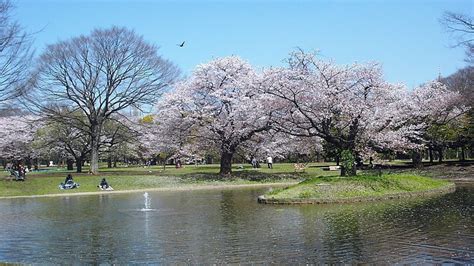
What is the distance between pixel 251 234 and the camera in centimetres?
1205

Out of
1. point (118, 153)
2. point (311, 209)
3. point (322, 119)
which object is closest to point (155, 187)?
point (322, 119)

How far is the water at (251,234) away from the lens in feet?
30.7

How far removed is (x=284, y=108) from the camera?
85.0ft

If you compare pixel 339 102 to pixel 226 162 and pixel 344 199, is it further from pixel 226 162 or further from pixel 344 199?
pixel 226 162

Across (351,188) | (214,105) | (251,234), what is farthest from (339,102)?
(214,105)

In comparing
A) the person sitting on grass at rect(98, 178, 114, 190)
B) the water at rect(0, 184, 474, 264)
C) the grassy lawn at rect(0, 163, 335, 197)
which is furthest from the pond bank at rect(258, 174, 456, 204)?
the person sitting on grass at rect(98, 178, 114, 190)

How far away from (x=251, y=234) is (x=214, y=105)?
2594cm

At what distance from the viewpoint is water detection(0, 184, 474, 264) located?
935 cm

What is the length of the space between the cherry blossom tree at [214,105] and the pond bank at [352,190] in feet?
50.1

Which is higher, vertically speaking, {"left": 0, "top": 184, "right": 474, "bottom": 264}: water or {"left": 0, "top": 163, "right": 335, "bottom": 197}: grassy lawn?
{"left": 0, "top": 163, "right": 335, "bottom": 197}: grassy lawn

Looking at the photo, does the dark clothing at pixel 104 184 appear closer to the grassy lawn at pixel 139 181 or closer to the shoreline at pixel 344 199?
the grassy lawn at pixel 139 181

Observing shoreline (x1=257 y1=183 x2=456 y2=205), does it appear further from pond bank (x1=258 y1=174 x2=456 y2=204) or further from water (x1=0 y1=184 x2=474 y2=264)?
water (x1=0 y1=184 x2=474 y2=264)

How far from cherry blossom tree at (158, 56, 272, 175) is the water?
17797 millimetres

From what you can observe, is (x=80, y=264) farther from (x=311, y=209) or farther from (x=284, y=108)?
(x=284, y=108)
